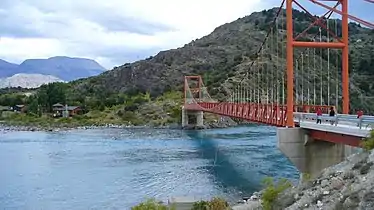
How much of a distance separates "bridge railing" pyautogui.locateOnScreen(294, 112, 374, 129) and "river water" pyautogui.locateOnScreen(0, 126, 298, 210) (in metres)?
5.10

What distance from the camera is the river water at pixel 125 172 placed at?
23.1 m

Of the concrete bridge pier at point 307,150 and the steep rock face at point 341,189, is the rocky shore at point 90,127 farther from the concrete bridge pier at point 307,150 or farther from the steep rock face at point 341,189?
the steep rock face at point 341,189

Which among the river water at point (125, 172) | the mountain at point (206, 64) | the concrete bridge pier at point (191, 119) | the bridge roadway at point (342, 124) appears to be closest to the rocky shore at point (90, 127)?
the concrete bridge pier at point (191, 119)

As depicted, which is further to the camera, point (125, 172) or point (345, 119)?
point (125, 172)

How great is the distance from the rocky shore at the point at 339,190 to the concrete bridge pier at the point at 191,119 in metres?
66.5

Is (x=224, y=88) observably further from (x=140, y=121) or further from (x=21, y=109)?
(x=21, y=109)

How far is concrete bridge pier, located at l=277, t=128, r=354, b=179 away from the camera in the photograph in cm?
1753

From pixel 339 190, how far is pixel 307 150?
27.2 feet

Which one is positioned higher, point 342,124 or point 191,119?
point 342,124

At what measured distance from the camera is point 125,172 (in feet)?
102

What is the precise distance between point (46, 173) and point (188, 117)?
5045 cm

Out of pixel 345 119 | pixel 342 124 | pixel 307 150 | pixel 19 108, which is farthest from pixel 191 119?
pixel 345 119

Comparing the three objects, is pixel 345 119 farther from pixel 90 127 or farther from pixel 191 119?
pixel 191 119

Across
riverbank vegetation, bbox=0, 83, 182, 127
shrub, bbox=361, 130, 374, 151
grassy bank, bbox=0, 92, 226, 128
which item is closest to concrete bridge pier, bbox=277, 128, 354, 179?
shrub, bbox=361, 130, 374, 151
